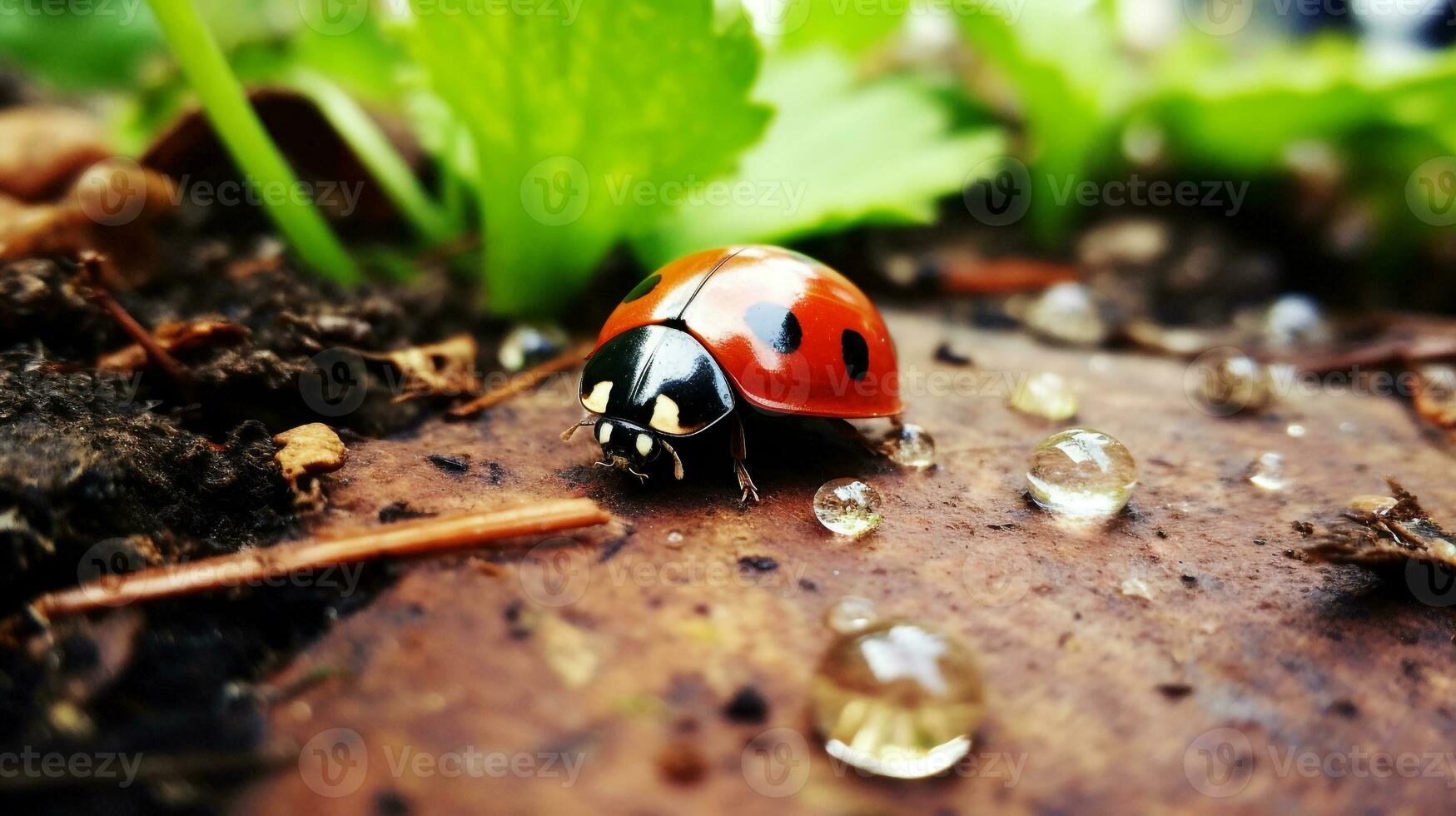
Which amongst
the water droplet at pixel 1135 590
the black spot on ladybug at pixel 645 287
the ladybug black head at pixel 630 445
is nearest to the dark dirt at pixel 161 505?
the ladybug black head at pixel 630 445

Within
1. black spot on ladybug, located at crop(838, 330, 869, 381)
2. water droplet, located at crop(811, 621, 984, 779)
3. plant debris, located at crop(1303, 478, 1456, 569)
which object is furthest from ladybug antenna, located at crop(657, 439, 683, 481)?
plant debris, located at crop(1303, 478, 1456, 569)

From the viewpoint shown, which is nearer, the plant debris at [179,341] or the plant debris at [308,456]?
the plant debris at [308,456]

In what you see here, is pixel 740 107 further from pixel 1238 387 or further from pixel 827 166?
pixel 1238 387

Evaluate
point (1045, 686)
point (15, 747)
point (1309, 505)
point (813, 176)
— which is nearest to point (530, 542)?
point (15, 747)

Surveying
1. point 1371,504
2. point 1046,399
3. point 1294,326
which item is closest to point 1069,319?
point 1046,399

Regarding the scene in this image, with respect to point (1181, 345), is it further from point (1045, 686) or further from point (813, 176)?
point (1045, 686)

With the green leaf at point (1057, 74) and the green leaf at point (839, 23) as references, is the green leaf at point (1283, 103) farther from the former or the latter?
the green leaf at point (839, 23)
